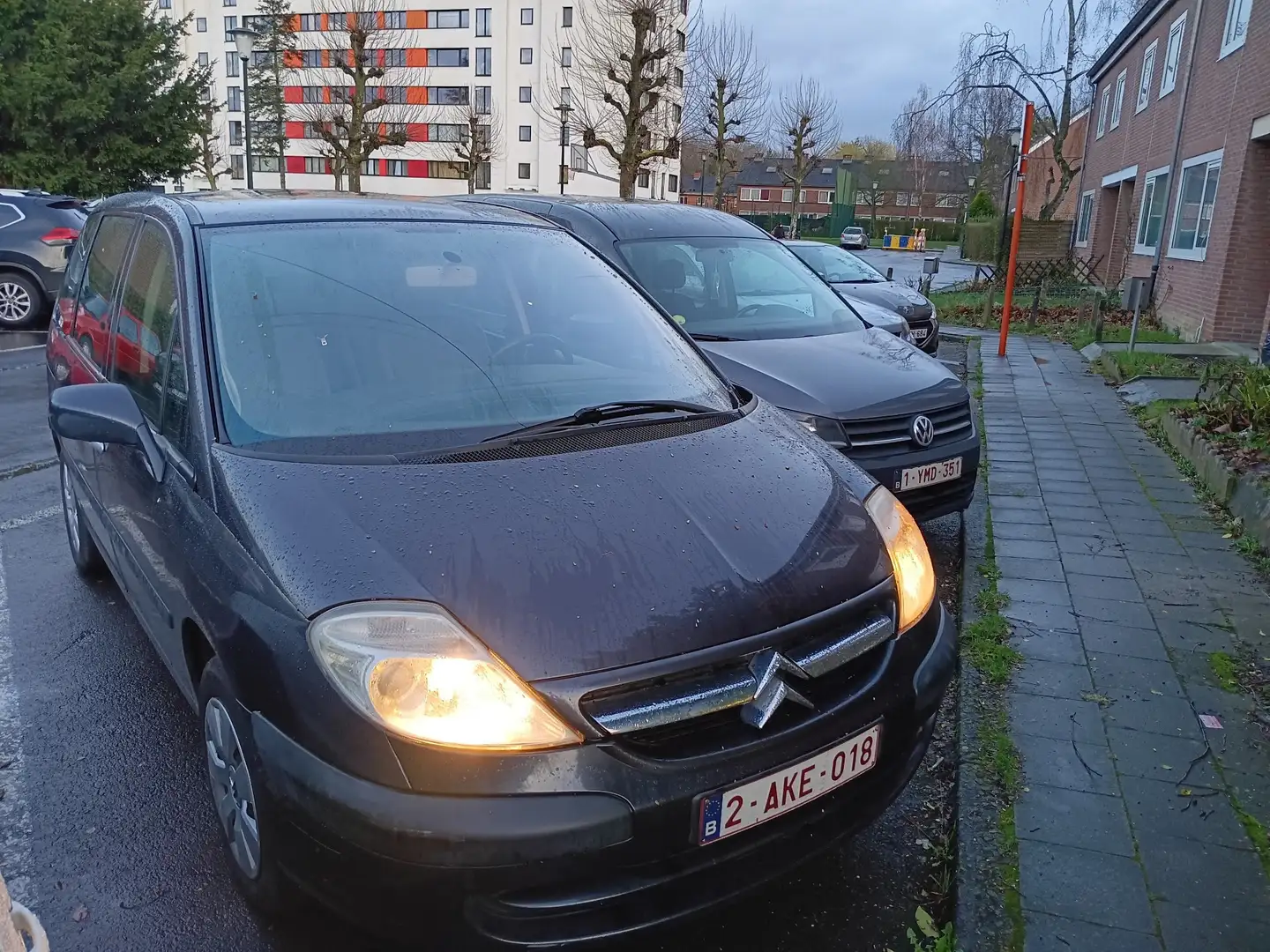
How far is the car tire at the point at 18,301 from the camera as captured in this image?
40.8ft

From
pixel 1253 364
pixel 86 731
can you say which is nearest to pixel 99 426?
pixel 86 731

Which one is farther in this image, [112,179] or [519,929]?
[112,179]

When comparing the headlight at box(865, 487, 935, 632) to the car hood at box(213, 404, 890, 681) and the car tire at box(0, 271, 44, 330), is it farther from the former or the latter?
the car tire at box(0, 271, 44, 330)

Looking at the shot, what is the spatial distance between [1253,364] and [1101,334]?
268 inches

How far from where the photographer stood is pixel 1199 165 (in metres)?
14.6

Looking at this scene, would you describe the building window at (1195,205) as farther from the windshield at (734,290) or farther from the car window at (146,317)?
the car window at (146,317)

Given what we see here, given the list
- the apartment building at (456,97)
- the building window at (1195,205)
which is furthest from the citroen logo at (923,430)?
the apartment building at (456,97)

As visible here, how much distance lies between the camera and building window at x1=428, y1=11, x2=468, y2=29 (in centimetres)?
6194

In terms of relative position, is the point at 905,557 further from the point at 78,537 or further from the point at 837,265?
the point at 837,265

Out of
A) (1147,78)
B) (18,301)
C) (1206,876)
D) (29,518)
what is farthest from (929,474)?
(1147,78)

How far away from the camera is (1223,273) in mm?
12414

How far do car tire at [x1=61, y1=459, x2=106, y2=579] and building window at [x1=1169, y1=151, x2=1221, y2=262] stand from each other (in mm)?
14360

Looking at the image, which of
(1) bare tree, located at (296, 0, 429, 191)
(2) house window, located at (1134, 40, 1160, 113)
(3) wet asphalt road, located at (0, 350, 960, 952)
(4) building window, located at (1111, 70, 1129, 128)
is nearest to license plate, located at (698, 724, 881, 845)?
(3) wet asphalt road, located at (0, 350, 960, 952)

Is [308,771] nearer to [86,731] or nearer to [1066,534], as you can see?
[86,731]
